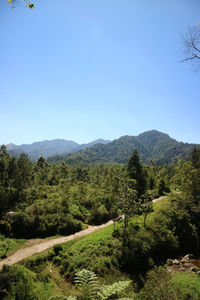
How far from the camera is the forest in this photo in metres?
8.53

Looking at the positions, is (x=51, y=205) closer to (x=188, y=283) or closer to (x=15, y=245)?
(x=15, y=245)

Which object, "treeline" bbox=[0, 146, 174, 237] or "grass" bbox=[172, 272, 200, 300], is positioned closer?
"grass" bbox=[172, 272, 200, 300]

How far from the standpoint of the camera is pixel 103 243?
62.6 feet

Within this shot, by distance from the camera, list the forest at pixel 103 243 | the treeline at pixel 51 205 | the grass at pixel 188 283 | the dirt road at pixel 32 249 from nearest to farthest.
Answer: the forest at pixel 103 243, the grass at pixel 188 283, the dirt road at pixel 32 249, the treeline at pixel 51 205

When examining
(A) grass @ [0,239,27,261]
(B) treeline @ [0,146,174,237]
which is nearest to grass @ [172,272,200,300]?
(B) treeline @ [0,146,174,237]

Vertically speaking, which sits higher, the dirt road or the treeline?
the treeline

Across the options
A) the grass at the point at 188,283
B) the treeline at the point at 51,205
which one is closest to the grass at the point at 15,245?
the treeline at the point at 51,205

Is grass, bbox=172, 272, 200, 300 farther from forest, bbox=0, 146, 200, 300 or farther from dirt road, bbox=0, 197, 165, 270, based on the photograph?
dirt road, bbox=0, 197, 165, 270

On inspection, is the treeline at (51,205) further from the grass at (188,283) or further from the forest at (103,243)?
the grass at (188,283)

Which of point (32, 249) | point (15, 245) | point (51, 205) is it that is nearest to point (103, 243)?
point (32, 249)

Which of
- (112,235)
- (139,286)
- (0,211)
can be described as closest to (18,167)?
(0,211)

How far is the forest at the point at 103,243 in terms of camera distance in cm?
853

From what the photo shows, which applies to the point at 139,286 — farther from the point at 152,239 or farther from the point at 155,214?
the point at 155,214

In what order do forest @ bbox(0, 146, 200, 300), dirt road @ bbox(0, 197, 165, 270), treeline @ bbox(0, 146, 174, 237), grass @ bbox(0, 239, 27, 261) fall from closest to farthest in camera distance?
forest @ bbox(0, 146, 200, 300) → dirt road @ bbox(0, 197, 165, 270) → grass @ bbox(0, 239, 27, 261) → treeline @ bbox(0, 146, 174, 237)
